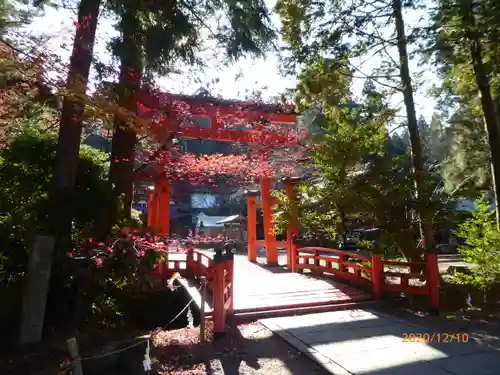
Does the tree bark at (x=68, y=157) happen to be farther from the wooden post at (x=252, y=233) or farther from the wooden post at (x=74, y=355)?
the wooden post at (x=252, y=233)

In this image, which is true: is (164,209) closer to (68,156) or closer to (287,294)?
(287,294)

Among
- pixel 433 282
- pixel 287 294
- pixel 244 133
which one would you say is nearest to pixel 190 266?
pixel 287 294

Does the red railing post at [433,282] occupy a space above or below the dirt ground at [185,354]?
above

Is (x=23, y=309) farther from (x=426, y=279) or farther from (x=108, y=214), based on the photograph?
(x=426, y=279)

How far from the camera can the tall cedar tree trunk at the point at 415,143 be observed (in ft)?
24.6

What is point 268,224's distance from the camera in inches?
523

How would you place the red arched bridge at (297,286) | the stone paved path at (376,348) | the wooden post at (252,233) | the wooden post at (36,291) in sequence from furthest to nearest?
the wooden post at (252,233) < the red arched bridge at (297,286) < the wooden post at (36,291) < the stone paved path at (376,348)

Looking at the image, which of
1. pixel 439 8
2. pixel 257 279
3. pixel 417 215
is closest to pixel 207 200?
pixel 257 279

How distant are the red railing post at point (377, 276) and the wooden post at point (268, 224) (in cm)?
526

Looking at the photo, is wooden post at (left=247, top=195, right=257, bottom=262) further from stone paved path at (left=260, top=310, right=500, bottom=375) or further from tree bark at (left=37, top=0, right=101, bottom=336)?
tree bark at (left=37, top=0, right=101, bottom=336)

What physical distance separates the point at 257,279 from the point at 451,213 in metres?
4.68

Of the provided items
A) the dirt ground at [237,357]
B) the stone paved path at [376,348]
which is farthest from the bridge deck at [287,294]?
the dirt ground at [237,357]
